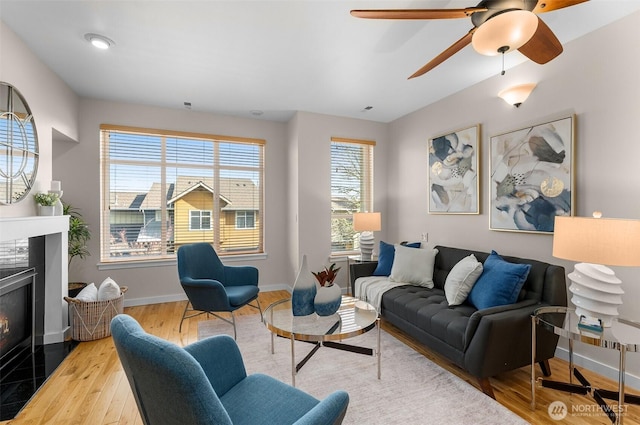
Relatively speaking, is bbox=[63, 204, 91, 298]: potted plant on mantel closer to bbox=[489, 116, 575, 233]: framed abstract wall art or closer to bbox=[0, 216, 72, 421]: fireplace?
bbox=[0, 216, 72, 421]: fireplace

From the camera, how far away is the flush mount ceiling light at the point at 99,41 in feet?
8.02

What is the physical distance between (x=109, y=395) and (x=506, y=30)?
10.9 ft

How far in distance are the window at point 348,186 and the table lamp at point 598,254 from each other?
3034 millimetres

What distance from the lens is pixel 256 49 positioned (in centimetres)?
266

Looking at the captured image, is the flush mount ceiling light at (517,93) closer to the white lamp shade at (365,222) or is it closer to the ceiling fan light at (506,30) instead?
the ceiling fan light at (506,30)

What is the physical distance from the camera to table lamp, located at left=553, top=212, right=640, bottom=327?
1.68 metres

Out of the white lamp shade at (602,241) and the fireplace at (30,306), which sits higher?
the white lamp shade at (602,241)

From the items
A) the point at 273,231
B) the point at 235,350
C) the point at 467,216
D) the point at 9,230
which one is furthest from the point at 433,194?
the point at 9,230

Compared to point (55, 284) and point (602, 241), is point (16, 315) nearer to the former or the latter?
point (55, 284)

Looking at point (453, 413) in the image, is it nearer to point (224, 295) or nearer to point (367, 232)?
point (224, 295)

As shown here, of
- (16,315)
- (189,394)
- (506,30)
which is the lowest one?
(16,315)

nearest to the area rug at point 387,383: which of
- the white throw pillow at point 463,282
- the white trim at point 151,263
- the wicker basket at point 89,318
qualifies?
the white throw pillow at point 463,282

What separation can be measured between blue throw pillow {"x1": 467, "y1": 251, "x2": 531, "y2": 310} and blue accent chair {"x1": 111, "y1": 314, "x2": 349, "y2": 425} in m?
A: 1.74

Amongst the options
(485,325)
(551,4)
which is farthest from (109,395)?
(551,4)
